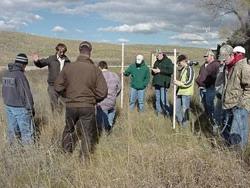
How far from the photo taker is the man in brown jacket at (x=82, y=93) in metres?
6.90

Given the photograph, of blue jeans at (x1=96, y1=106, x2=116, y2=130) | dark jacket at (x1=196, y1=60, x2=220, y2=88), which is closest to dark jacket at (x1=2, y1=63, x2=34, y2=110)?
blue jeans at (x1=96, y1=106, x2=116, y2=130)

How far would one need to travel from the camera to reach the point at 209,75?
33.9 feet

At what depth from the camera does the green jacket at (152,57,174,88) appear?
11602 mm

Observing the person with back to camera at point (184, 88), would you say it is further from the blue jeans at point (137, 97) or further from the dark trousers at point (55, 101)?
the dark trousers at point (55, 101)

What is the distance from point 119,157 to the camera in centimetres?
631

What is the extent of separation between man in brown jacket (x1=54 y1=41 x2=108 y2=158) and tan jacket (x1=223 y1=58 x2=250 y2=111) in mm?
1957

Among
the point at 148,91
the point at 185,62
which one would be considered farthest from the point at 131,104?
the point at 148,91

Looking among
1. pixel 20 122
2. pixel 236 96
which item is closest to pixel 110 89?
pixel 20 122

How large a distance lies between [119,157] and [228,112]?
2.05 metres

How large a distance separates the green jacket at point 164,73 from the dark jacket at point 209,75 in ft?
4.27

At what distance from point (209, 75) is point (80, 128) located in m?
4.35

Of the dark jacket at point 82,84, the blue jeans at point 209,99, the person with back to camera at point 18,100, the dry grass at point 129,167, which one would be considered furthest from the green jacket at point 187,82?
the person with back to camera at point 18,100

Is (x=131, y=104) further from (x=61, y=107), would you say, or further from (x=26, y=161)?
(x=26, y=161)

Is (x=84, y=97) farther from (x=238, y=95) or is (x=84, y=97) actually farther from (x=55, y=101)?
(x=55, y=101)
